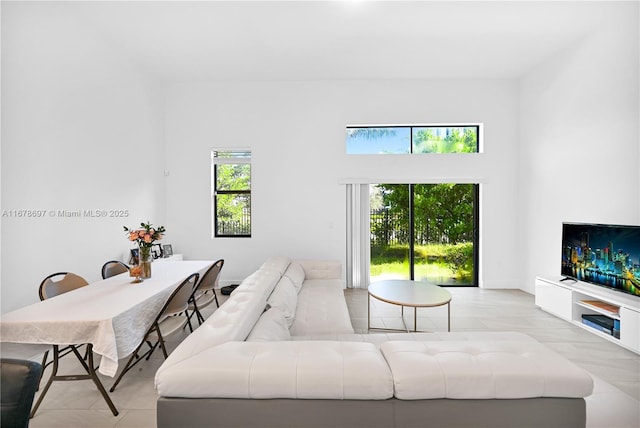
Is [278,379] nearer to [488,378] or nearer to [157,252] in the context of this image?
[488,378]

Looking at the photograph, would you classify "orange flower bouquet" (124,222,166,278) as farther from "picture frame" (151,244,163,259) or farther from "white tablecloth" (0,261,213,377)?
"picture frame" (151,244,163,259)

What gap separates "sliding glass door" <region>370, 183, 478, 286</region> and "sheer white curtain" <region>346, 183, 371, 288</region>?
190 millimetres

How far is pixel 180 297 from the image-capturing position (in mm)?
2418

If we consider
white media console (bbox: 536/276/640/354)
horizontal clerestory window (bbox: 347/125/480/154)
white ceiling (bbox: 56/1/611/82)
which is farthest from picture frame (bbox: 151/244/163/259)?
white media console (bbox: 536/276/640/354)

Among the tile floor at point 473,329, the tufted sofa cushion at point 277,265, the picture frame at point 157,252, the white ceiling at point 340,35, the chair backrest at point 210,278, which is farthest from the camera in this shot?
the picture frame at point 157,252

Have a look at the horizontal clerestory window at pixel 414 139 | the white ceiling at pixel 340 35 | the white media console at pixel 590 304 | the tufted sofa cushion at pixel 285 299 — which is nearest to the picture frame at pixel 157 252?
the tufted sofa cushion at pixel 285 299

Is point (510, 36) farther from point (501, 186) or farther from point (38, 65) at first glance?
point (38, 65)

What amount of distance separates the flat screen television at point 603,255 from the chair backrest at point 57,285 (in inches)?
208

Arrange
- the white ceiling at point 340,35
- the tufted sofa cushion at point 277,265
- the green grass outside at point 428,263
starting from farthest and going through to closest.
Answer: the green grass outside at point 428,263, the tufted sofa cushion at point 277,265, the white ceiling at point 340,35

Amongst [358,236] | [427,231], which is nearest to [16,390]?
[358,236]

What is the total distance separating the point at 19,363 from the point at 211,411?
0.70 m

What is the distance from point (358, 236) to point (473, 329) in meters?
2.21

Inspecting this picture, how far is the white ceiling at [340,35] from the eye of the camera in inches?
125

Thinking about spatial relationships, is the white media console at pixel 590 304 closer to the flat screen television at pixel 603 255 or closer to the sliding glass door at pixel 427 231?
the flat screen television at pixel 603 255
